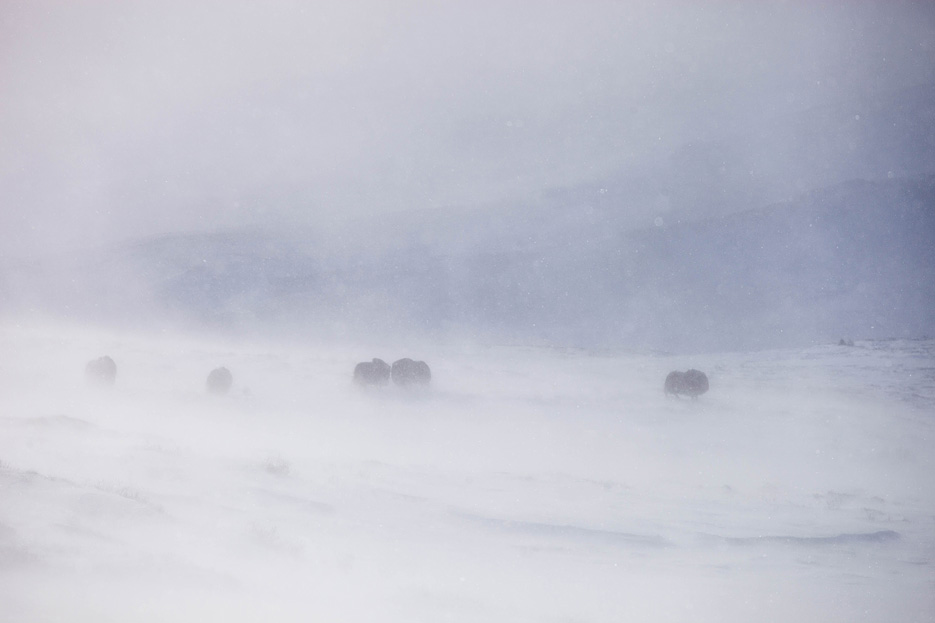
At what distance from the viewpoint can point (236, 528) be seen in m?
6.38

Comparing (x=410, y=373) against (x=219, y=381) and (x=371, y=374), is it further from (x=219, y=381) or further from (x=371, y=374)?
(x=219, y=381)

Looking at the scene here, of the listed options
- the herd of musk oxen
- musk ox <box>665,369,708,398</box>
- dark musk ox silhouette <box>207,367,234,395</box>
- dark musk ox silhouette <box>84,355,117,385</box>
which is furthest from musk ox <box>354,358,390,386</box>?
musk ox <box>665,369,708,398</box>

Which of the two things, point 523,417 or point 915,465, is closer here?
point 915,465

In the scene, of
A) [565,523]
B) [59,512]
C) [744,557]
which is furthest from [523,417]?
[59,512]

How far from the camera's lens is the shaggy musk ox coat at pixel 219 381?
599 inches

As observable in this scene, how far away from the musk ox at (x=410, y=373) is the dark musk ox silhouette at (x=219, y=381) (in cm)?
509

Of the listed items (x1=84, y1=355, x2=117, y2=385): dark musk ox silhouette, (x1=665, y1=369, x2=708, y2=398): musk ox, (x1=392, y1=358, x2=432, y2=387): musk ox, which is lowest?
(x1=84, y1=355, x2=117, y2=385): dark musk ox silhouette

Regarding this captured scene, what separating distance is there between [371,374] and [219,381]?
14.6ft

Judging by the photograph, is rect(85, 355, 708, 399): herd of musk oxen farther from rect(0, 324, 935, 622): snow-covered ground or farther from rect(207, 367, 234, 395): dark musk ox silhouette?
rect(0, 324, 935, 622): snow-covered ground

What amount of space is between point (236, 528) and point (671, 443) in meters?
9.47

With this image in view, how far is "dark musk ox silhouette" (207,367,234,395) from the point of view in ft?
49.9

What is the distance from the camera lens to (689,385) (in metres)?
18.0

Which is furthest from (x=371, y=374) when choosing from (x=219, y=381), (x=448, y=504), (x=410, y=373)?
(x=448, y=504)

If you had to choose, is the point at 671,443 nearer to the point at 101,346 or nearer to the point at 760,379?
the point at 760,379
